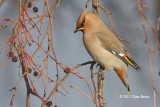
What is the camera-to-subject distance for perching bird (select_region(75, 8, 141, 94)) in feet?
10.8

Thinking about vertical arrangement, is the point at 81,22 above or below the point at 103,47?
above

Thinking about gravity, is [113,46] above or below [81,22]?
below

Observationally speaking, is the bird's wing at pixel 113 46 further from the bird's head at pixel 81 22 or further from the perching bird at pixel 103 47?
the bird's head at pixel 81 22

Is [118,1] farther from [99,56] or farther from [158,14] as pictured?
[99,56]

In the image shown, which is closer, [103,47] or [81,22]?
[81,22]

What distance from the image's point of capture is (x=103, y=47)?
3.37 meters

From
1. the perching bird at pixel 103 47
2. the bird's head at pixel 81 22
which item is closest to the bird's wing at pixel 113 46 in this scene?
the perching bird at pixel 103 47

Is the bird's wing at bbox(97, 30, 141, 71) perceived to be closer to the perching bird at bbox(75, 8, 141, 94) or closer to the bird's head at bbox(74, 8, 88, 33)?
the perching bird at bbox(75, 8, 141, 94)

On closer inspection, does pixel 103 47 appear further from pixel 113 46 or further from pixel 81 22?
pixel 81 22

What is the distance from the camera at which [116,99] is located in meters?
4.34

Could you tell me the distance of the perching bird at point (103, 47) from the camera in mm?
3283

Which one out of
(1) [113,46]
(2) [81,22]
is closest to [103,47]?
(1) [113,46]

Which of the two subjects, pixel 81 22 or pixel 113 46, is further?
pixel 113 46

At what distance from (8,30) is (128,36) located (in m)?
1.81
